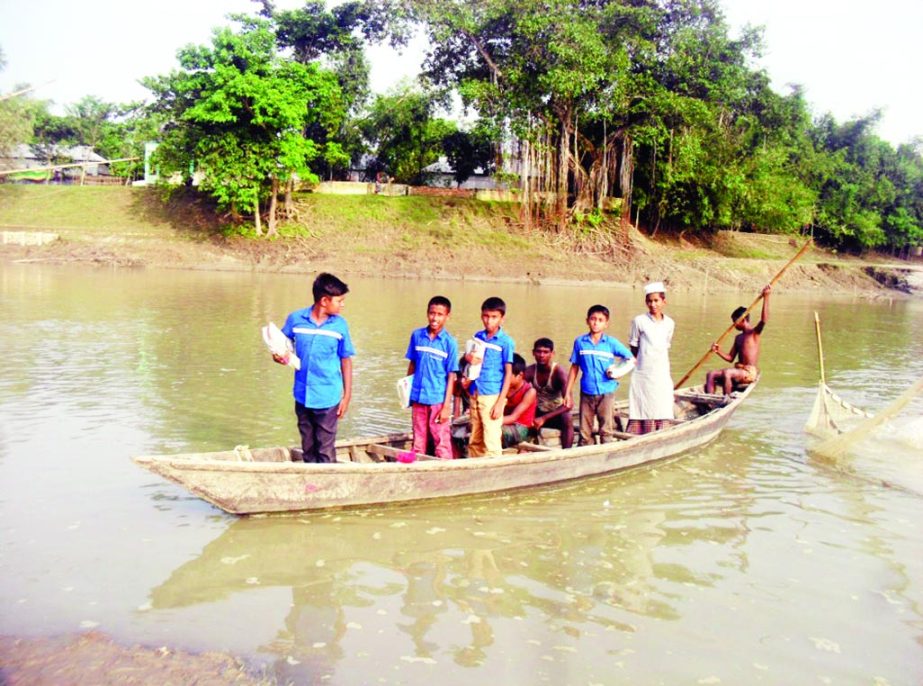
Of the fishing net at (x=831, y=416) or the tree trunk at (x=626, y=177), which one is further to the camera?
the tree trunk at (x=626, y=177)

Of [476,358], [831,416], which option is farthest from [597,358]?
[831,416]

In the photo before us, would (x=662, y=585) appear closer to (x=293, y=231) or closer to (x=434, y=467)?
(x=434, y=467)

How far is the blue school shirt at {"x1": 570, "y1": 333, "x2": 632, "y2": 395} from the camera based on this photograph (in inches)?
296

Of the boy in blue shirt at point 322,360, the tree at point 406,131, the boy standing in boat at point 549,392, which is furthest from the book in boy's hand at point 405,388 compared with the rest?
the tree at point 406,131

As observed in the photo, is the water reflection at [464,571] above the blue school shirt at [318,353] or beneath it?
beneath

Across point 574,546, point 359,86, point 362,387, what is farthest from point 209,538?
point 359,86

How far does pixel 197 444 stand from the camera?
812 centimetres

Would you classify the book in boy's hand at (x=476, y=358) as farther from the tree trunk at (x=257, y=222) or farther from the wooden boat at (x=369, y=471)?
the tree trunk at (x=257, y=222)

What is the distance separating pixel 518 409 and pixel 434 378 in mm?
1271

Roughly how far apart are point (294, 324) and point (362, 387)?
555 cm

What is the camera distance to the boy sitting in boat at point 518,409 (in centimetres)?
759

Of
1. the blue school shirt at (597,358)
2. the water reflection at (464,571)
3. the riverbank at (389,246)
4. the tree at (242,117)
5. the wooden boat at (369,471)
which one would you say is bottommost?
the water reflection at (464,571)

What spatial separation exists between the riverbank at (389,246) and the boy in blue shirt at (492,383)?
23.1 metres

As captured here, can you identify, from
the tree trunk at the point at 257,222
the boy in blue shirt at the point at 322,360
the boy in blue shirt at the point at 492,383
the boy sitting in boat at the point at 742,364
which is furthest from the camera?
the tree trunk at the point at 257,222
